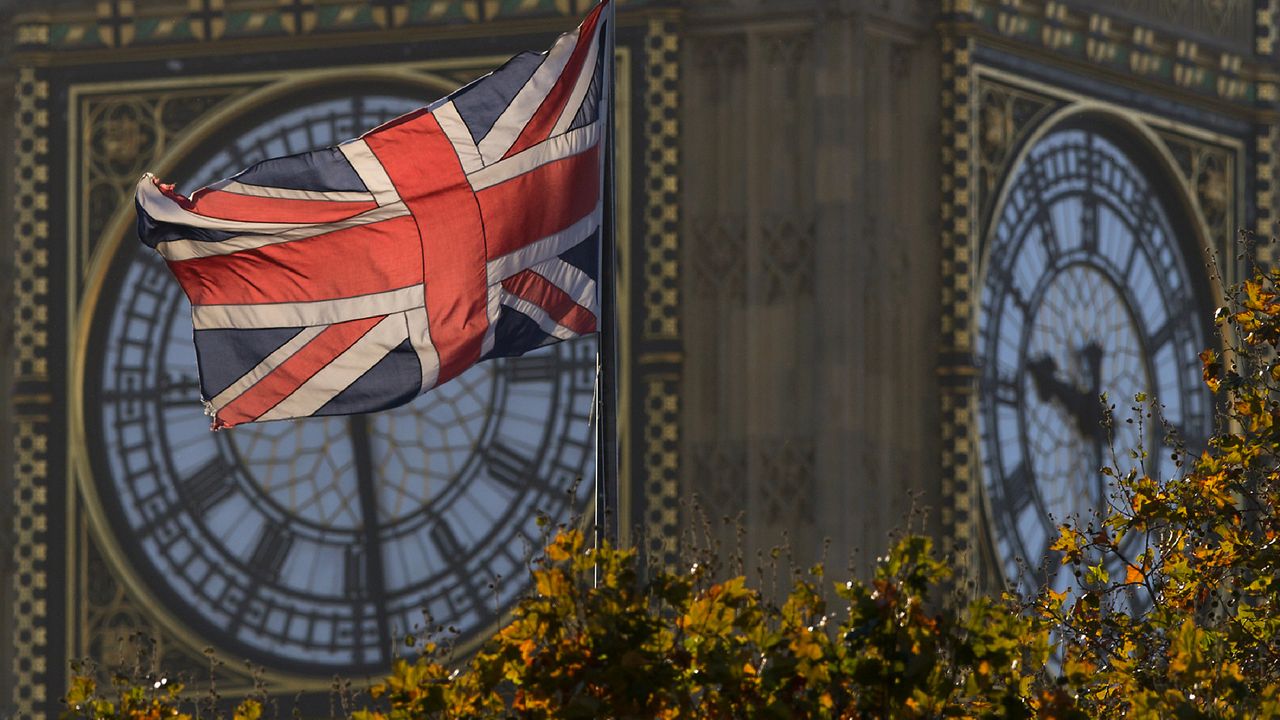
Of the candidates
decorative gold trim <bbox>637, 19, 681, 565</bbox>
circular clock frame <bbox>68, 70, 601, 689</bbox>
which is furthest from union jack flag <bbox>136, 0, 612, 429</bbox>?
circular clock frame <bbox>68, 70, 601, 689</bbox>

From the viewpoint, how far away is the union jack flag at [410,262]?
24797mm

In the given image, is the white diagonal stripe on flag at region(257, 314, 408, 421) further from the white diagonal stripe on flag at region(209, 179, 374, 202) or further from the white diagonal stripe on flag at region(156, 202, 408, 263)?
the white diagonal stripe on flag at region(209, 179, 374, 202)

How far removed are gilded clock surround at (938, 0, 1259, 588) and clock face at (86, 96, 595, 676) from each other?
386 centimetres

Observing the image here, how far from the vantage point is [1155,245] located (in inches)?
1646

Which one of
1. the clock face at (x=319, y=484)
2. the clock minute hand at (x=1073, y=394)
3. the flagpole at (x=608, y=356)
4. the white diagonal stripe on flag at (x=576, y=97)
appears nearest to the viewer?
the flagpole at (x=608, y=356)

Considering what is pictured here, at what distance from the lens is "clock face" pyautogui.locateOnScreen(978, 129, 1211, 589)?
128 ft

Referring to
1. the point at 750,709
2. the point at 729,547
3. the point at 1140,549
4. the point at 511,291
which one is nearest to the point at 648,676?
the point at 750,709

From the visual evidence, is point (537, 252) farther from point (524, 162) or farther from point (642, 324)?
point (642, 324)

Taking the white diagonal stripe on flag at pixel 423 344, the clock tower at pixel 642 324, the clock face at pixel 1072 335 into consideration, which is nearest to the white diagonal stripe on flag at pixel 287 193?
the white diagonal stripe on flag at pixel 423 344

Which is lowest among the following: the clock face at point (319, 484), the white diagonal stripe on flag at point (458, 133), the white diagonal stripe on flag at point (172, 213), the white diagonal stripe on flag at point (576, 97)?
the clock face at point (319, 484)

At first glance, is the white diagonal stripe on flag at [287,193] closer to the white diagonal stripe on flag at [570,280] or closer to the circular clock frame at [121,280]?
the white diagonal stripe on flag at [570,280]

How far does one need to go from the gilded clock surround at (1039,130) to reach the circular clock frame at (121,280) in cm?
477

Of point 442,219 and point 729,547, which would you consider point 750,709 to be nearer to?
point 442,219

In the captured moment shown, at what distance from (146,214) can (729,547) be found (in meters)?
13.2
